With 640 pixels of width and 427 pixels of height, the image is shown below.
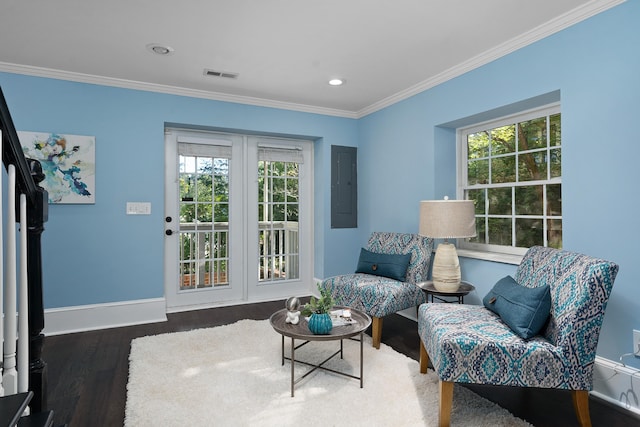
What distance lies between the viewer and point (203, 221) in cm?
434

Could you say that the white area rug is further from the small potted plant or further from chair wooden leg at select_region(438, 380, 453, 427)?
the small potted plant

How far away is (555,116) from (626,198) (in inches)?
37.0

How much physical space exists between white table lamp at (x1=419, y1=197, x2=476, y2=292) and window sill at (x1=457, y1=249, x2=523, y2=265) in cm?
33

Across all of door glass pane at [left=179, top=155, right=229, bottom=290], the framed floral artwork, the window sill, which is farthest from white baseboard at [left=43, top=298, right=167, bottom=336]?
the window sill

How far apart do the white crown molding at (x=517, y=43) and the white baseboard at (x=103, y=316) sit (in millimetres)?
3370

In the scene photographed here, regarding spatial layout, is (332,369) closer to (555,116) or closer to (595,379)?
(595,379)

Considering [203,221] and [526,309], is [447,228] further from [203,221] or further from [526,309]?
[203,221]

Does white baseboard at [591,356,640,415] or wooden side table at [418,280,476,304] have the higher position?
wooden side table at [418,280,476,304]

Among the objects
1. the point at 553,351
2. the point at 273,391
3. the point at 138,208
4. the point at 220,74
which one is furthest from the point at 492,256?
the point at 138,208

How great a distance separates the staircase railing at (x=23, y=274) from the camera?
1146mm

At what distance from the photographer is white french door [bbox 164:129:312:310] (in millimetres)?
4207

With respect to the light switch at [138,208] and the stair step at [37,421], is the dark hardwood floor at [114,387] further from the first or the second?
the light switch at [138,208]

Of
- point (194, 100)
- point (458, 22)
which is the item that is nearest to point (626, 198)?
point (458, 22)

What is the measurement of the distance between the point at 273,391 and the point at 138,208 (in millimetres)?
2393
